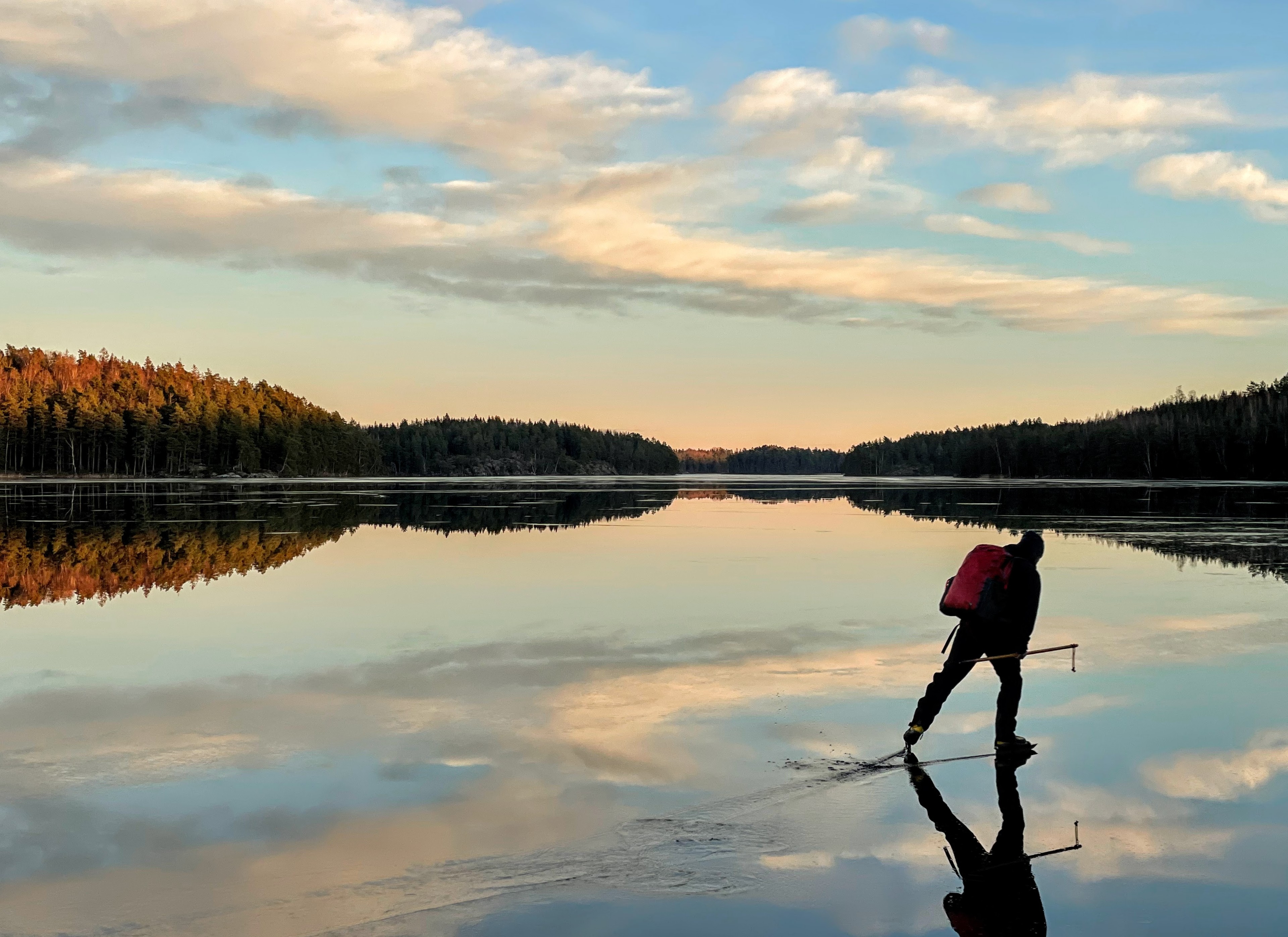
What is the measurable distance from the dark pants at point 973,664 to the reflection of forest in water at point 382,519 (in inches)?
656

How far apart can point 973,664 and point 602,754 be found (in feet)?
11.9

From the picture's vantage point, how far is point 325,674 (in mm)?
13828

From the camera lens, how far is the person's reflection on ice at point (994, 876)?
6457 mm

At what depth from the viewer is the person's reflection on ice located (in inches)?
254

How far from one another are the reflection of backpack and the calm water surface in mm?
1373

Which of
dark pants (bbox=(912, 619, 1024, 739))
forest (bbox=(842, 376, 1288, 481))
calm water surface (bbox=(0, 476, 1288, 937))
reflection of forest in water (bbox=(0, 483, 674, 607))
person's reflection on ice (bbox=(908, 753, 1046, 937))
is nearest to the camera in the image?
person's reflection on ice (bbox=(908, 753, 1046, 937))

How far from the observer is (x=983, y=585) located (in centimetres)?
1032

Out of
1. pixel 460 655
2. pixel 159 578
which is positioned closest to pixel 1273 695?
pixel 460 655

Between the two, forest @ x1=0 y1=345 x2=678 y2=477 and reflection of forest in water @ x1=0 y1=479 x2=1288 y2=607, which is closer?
reflection of forest in water @ x1=0 y1=479 x2=1288 y2=607

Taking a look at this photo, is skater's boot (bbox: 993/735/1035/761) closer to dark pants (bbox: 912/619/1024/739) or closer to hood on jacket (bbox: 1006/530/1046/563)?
dark pants (bbox: 912/619/1024/739)

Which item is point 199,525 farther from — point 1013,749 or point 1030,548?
point 1030,548

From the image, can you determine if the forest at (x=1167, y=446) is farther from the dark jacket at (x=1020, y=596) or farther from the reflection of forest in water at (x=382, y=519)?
the dark jacket at (x=1020, y=596)

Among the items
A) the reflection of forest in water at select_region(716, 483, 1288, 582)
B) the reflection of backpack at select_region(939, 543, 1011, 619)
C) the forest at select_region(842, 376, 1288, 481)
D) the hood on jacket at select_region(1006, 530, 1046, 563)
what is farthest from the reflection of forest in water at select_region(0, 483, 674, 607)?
the forest at select_region(842, 376, 1288, 481)

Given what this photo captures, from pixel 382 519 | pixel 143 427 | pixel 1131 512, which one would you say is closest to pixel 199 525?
pixel 382 519
